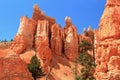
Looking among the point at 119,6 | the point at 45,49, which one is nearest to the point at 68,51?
the point at 45,49

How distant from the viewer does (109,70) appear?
23.0 meters

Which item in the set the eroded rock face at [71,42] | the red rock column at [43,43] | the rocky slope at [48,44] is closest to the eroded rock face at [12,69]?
the rocky slope at [48,44]

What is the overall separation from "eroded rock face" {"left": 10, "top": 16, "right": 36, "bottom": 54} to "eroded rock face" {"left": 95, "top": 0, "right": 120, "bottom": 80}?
125 ft

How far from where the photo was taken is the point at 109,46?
23.9m

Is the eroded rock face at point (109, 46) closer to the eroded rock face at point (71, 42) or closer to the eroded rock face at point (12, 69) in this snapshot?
the eroded rock face at point (12, 69)

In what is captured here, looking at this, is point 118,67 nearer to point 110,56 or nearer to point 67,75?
point 110,56

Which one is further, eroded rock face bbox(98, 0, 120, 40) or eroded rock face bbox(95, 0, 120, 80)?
eroded rock face bbox(98, 0, 120, 40)

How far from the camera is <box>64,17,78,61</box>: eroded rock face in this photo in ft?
219

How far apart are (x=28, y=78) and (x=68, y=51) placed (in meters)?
42.0

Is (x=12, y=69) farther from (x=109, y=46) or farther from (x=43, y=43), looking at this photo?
(x=43, y=43)

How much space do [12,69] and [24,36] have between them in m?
39.4

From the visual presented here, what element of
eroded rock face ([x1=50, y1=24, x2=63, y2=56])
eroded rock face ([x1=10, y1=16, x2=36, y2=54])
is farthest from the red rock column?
eroded rock face ([x1=50, y1=24, x2=63, y2=56])

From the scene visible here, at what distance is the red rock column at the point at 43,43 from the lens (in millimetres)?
60062

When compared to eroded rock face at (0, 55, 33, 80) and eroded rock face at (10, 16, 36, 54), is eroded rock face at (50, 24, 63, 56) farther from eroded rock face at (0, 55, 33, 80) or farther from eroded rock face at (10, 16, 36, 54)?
eroded rock face at (0, 55, 33, 80)
